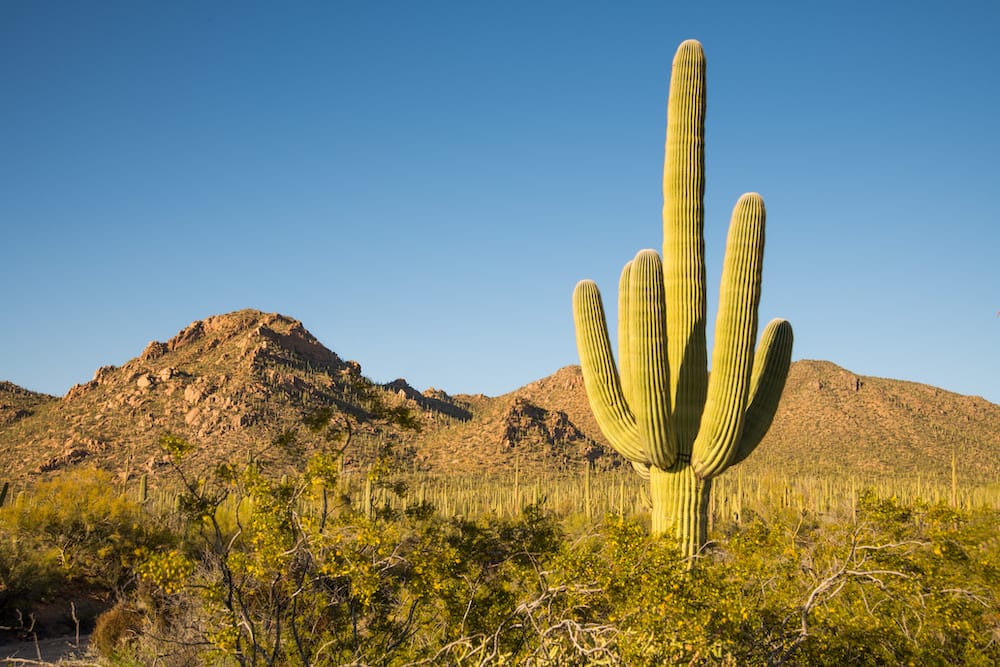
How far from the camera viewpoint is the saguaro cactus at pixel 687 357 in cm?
864

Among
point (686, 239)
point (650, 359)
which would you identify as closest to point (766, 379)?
point (650, 359)

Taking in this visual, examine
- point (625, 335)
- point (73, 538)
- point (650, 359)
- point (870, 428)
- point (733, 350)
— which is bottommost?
point (73, 538)

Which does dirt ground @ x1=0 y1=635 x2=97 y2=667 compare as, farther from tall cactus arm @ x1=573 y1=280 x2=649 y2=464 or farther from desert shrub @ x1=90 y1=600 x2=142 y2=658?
tall cactus arm @ x1=573 y1=280 x2=649 y2=464

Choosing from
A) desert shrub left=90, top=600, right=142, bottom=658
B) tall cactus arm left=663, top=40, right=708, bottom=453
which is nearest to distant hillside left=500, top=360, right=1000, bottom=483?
tall cactus arm left=663, top=40, right=708, bottom=453

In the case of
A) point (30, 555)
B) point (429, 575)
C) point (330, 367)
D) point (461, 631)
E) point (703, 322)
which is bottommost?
point (30, 555)

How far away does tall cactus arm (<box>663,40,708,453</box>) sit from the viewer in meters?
8.81

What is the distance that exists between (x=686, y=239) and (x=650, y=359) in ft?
5.13

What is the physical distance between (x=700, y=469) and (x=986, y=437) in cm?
4752

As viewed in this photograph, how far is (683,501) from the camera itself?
28.6 ft

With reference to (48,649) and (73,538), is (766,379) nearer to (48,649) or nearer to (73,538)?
(48,649)

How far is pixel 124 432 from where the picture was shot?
4175cm

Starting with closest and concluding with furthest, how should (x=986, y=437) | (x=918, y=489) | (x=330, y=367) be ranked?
(x=918, y=489), (x=986, y=437), (x=330, y=367)

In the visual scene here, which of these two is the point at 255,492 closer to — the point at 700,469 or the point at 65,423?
the point at 700,469

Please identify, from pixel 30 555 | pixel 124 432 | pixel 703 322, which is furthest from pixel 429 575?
pixel 124 432
